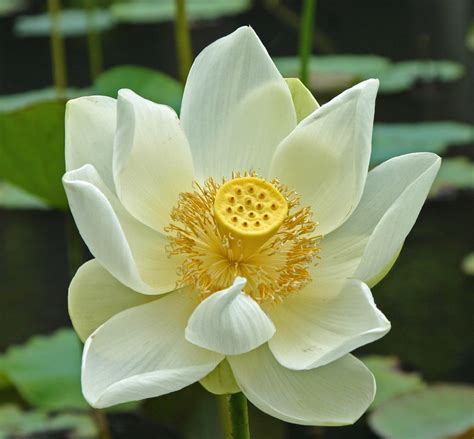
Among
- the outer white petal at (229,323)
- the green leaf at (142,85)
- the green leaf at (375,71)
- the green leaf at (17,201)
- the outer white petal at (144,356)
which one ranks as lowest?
the green leaf at (17,201)

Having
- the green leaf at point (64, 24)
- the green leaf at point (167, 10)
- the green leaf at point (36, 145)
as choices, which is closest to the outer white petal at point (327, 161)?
the green leaf at point (36, 145)

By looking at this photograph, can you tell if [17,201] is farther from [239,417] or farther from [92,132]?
[239,417]

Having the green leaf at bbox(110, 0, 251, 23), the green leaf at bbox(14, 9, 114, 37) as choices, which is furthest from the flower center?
the green leaf at bbox(14, 9, 114, 37)

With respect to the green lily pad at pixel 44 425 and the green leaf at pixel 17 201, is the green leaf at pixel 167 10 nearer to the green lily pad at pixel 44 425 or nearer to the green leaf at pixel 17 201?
the green leaf at pixel 17 201

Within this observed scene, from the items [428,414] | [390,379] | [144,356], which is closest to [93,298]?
[144,356]

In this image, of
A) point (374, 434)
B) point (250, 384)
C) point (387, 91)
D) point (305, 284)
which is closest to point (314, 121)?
point (305, 284)

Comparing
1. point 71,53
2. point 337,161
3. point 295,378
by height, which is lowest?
point 71,53

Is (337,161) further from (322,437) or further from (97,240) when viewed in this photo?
(322,437)
